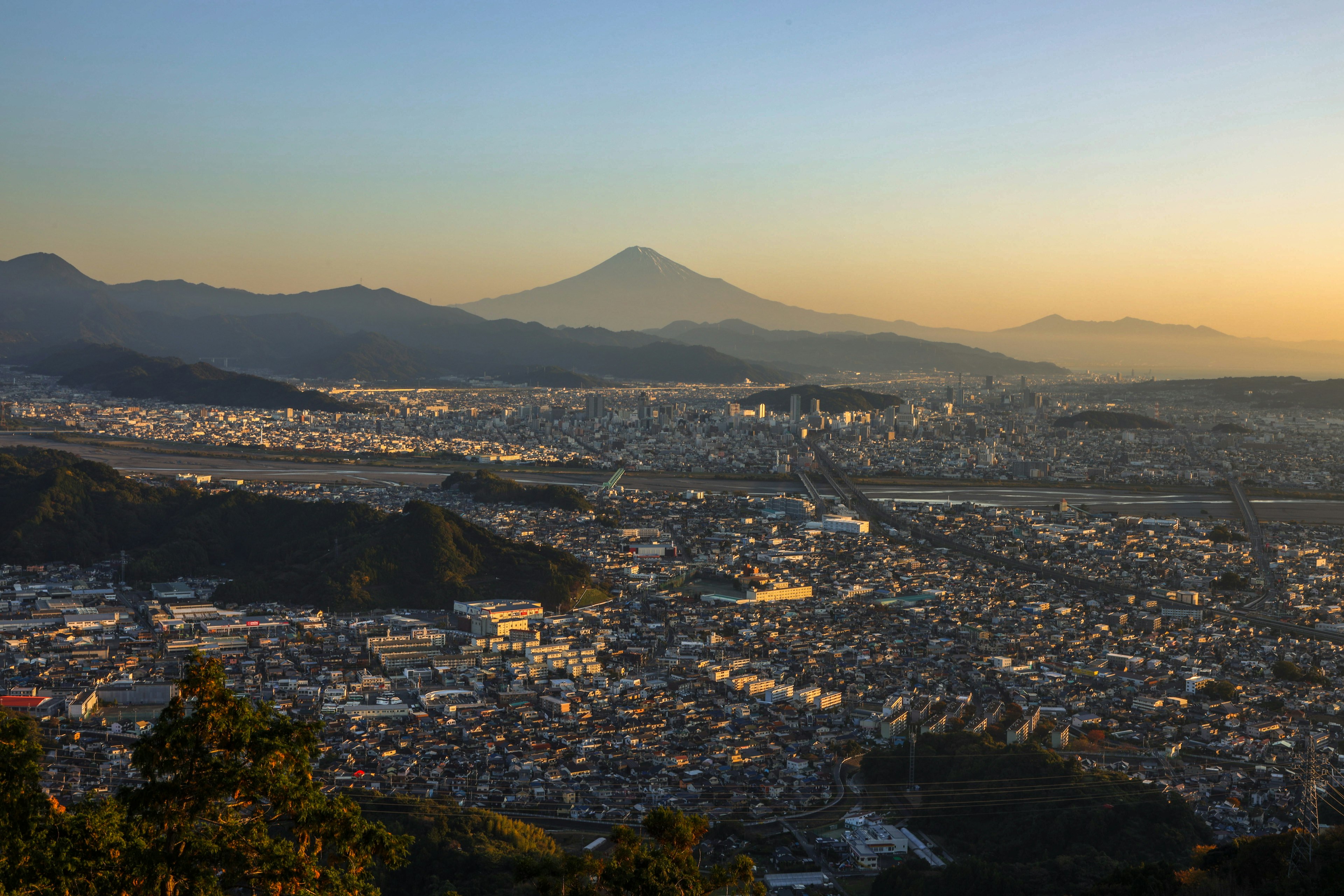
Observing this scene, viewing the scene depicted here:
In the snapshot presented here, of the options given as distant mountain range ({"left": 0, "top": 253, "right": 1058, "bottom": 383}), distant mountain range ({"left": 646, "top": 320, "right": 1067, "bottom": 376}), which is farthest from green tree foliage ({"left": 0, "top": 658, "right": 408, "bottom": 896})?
distant mountain range ({"left": 646, "top": 320, "right": 1067, "bottom": 376})

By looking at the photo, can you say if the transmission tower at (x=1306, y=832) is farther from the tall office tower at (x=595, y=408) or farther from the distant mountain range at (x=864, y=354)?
the distant mountain range at (x=864, y=354)

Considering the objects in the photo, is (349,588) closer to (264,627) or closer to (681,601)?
(264,627)

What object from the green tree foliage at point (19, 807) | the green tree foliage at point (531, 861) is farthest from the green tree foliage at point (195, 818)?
the green tree foliage at point (531, 861)

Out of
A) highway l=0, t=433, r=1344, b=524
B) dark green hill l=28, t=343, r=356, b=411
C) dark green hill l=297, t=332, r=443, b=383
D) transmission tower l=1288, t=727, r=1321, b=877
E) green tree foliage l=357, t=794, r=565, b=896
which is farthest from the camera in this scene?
dark green hill l=297, t=332, r=443, b=383

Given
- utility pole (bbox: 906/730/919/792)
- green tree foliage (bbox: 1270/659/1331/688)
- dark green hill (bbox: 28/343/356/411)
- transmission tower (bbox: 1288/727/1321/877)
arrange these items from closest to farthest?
transmission tower (bbox: 1288/727/1321/877), utility pole (bbox: 906/730/919/792), green tree foliage (bbox: 1270/659/1331/688), dark green hill (bbox: 28/343/356/411)

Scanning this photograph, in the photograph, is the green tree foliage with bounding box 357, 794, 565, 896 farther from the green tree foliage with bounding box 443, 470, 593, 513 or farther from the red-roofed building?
the green tree foliage with bounding box 443, 470, 593, 513

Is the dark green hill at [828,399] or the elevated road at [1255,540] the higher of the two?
the dark green hill at [828,399]

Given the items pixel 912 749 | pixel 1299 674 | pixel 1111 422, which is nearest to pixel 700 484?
pixel 1299 674
